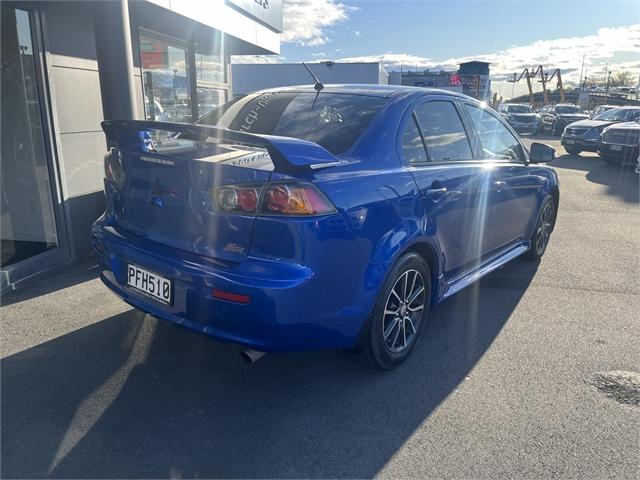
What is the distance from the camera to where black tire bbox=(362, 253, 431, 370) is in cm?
289

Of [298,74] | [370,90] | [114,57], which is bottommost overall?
[370,90]

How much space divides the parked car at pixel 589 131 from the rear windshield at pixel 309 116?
1500 cm

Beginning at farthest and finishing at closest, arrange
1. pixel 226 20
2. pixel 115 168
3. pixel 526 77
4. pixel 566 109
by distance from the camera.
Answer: pixel 526 77
pixel 566 109
pixel 226 20
pixel 115 168

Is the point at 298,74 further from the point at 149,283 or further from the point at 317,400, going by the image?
the point at 317,400

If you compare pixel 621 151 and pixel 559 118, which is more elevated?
pixel 559 118

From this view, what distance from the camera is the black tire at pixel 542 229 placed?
5219 mm

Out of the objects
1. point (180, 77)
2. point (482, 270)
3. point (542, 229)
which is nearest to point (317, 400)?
point (482, 270)

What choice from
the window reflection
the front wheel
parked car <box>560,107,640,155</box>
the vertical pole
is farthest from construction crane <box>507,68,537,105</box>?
the vertical pole

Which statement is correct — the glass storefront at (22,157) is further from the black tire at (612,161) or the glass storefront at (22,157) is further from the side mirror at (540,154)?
the black tire at (612,161)

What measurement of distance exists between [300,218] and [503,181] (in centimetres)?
244

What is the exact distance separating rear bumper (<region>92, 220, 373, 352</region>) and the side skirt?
3.70ft

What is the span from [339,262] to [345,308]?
0.26m

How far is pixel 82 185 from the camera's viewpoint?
205 inches

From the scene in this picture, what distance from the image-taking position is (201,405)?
273 cm
